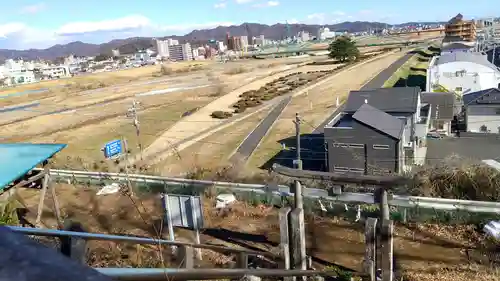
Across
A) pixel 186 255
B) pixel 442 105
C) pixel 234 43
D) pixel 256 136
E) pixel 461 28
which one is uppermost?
pixel 234 43

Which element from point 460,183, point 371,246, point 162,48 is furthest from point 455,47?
point 162,48

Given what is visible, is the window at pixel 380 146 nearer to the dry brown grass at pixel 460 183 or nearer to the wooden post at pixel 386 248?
the dry brown grass at pixel 460 183

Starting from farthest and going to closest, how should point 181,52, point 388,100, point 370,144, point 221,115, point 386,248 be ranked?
1. point 181,52
2. point 221,115
3. point 388,100
4. point 370,144
5. point 386,248

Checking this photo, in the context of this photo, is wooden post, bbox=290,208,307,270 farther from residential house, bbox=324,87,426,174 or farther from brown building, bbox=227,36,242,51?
brown building, bbox=227,36,242,51

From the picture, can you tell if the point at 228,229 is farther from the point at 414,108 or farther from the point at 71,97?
the point at 71,97

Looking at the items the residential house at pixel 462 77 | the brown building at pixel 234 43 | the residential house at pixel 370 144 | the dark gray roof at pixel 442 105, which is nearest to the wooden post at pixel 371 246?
the residential house at pixel 370 144

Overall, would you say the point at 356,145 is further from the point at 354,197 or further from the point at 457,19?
the point at 457,19

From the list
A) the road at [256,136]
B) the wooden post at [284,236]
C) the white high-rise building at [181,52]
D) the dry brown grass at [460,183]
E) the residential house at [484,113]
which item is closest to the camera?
the wooden post at [284,236]
